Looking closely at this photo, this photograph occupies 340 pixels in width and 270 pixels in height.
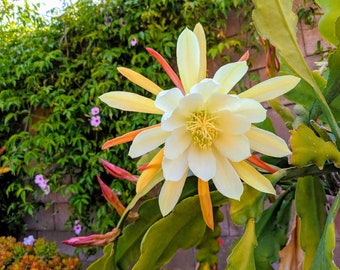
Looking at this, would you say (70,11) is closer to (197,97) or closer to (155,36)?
(155,36)

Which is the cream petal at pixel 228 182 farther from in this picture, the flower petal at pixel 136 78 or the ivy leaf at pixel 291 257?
the ivy leaf at pixel 291 257

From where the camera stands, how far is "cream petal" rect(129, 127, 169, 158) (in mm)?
374

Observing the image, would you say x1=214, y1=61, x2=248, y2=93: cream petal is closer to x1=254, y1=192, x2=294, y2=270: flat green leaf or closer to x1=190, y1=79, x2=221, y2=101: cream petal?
x1=190, y1=79, x2=221, y2=101: cream petal

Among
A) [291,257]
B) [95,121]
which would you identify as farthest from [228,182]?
[95,121]

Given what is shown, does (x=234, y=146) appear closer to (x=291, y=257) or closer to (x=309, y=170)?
(x=309, y=170)

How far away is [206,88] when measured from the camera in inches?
14.2

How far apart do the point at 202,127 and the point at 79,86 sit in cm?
177

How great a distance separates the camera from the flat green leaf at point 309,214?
47cm

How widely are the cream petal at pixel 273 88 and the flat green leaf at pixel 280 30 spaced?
4 cm

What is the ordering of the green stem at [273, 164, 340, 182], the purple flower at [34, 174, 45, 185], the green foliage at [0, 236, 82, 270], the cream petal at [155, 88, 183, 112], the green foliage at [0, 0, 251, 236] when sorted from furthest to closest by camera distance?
the purple flower at [34, 174, 45, 185], the green foliage at [0, 0, 251, 236], the green foliage at [0, 236, 82, 270], the green stem at [273, 164, 340, 182], the cream petal at [155, 88, 183, 112]

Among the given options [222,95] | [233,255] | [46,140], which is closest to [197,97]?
[222,95]

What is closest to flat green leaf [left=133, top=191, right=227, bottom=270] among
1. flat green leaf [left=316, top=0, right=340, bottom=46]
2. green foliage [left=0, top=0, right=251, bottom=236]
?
flat green leaf [left=316, top=0, right=340, bottom=46]

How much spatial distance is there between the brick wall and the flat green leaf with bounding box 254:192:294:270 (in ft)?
2.83

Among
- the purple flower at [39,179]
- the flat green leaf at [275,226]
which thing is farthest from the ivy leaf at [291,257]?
the purple flower at [39,179]
